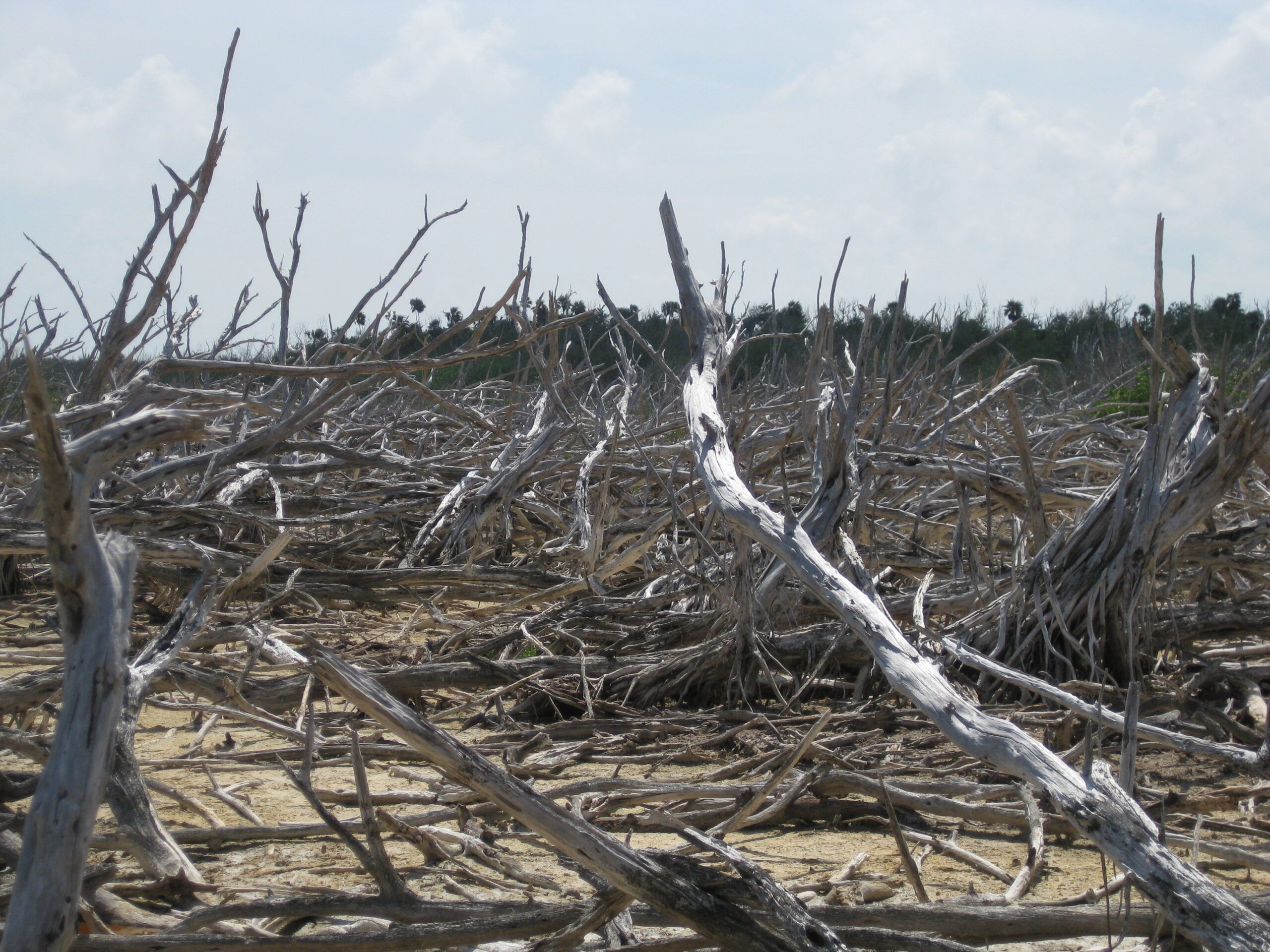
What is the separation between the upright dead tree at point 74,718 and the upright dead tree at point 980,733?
1.09 meters

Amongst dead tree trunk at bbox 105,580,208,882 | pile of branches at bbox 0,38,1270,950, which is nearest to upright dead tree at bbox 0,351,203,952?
pile of branches at bbox 0,38,1270,950

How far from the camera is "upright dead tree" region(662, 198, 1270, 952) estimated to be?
4.33 ft

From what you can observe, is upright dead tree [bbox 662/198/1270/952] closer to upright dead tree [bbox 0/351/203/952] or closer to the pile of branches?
the pile of branches

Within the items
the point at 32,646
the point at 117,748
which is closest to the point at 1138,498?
the point at 117,748

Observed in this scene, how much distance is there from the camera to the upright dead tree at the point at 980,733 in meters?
1.32

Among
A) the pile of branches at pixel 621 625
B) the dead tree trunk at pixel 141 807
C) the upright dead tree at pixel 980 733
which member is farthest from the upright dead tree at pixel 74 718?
the upright dead tree at pixel 980 733

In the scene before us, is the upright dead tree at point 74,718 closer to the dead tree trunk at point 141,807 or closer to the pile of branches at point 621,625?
the pile of branches at point 621,625

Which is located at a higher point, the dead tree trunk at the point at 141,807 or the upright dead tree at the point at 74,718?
the upright dead tree at the point at 74,718

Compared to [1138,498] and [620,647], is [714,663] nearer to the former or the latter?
[620,647]

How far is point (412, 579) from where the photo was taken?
4793 mm

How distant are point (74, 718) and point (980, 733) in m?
1.17

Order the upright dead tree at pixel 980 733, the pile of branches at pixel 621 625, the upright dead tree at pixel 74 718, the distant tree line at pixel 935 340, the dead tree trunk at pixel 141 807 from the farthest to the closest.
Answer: the distant tree line at pixel 935 340 < the dead tree trunk at pixel 141 807 < the pile of branches at pixel 621 625 < the upright dead tree at pixel 980 733 < the upright dead tree at pixel 74 718

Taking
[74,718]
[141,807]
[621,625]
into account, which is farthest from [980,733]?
[621,625]

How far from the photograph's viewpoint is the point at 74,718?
4.09 feet
